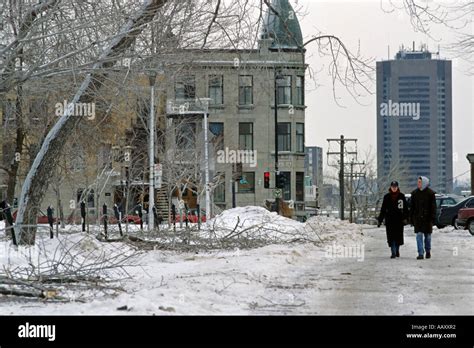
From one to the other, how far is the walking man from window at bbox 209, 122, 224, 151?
4469cm

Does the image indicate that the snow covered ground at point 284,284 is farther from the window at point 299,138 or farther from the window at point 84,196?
the window at point 299,138

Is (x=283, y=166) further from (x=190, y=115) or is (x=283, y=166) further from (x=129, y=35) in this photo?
(x=129, y=35)

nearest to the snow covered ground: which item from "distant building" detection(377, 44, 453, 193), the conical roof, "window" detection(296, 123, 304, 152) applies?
the conical roof

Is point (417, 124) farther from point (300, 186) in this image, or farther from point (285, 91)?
point (285, 91)

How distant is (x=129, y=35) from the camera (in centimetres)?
1466

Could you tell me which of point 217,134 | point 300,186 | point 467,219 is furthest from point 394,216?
point 300,186

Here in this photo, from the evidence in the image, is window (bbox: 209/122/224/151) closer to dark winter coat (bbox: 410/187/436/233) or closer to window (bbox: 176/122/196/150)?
window (bbox: 176/122/196/150)

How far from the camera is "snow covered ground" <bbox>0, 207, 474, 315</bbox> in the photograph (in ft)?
34.9

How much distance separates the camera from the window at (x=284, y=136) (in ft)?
227

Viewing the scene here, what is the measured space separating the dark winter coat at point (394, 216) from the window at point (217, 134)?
4416cm

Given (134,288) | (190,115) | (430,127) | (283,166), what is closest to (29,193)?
(134,288)

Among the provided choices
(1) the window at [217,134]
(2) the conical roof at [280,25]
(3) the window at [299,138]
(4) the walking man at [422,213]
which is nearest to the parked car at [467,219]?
(2) the conical roof at [280,25]

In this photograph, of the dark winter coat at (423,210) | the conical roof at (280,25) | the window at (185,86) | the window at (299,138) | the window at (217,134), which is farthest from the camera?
the window at (299,138)

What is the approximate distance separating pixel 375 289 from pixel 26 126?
71.5 feet
